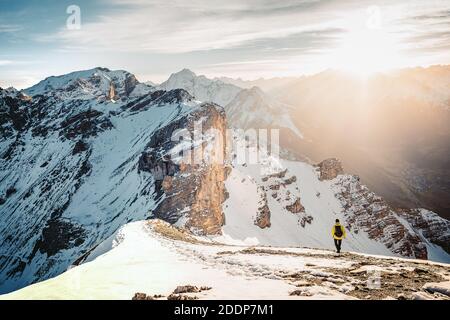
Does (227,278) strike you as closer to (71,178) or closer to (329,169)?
(71,178)

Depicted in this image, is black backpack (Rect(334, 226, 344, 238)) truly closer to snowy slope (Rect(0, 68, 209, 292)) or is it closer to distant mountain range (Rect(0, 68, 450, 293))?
distant mountain range (Rect(0, 68, 450, 293))

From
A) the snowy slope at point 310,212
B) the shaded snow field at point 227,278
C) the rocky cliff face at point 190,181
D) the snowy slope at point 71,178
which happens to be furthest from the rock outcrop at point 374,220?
the shaded snow field at point 227,278

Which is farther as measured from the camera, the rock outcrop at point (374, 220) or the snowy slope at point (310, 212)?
the rock outcrop at point (374, 220)

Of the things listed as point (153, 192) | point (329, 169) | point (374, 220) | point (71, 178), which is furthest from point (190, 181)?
point (329, 169)

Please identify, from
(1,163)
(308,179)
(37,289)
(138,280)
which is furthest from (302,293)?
(1,163)

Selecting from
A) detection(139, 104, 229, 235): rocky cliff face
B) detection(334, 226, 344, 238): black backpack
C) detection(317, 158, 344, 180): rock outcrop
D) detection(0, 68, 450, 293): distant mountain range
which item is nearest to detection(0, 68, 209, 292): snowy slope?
detection(0, 68, 450, 293): distant mountain range

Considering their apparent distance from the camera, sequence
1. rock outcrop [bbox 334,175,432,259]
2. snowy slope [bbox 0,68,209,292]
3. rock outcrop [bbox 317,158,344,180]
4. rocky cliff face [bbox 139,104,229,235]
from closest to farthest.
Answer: rocky cliff face [bbox 139,104,229,235]
snowy slope [bbox 0,68,209,292]
rock outcrop [bbox 334,175,432,259]
rock outcrop [bbox 317,158,344,180]

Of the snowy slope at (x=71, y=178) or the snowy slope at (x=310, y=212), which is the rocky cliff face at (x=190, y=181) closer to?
the snowy slope at (x=71, y=178)

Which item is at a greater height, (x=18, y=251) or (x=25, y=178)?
(x=25, y=178)

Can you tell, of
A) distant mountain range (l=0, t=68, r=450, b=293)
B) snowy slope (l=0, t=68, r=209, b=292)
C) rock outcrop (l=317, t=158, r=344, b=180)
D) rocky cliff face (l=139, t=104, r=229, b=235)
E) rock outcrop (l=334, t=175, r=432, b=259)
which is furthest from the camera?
rock outcrop (l=317, t=158, r=344, b=180)

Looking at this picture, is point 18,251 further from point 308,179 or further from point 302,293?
point 302,293

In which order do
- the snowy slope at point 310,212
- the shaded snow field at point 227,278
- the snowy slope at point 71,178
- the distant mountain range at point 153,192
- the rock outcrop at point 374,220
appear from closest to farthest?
the shaded snow field at point 227,278
the distant mountain range at point 153,192
the snowy slope at point 71,178
the snowy slope at point 310,212
the rock outcrop at point 374,220
